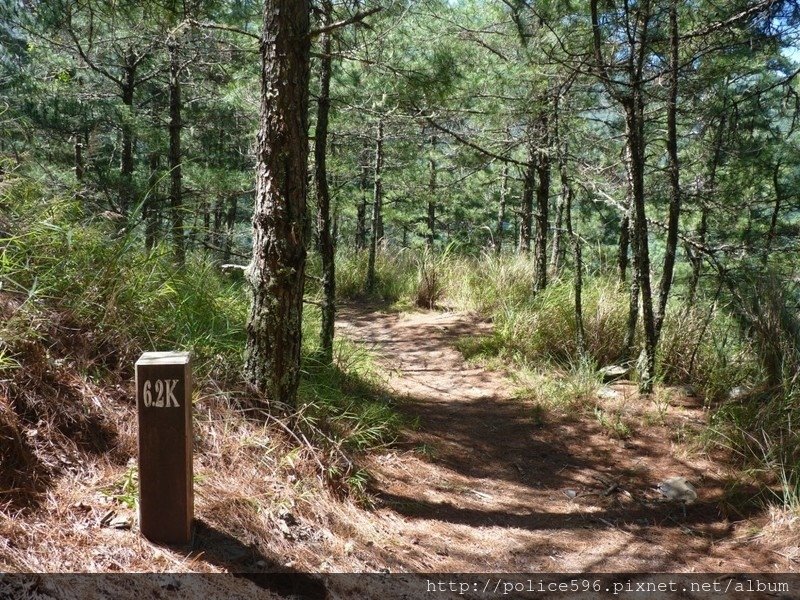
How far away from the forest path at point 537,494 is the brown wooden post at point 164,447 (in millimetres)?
1038

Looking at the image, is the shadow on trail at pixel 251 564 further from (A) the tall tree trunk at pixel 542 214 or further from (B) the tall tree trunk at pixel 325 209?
(A) the tall tree trunk at pixel 542 214

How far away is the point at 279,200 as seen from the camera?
3369 mm

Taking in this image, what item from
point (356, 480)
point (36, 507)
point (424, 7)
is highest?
point (424, 7)

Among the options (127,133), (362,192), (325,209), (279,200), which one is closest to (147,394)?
(279,200)

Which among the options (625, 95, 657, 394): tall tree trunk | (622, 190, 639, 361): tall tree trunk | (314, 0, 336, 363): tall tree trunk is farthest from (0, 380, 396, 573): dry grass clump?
(622, 190, 639, 361): tall tree trunk

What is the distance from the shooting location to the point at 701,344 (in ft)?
18.2

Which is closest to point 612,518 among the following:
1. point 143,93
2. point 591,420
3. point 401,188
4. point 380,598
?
point 591,420

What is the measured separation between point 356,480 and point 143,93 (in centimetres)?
1113

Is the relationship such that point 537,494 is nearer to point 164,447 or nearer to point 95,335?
point 164,447

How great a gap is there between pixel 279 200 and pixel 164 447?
159 centimetres

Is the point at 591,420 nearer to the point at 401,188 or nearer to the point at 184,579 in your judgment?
the point at 184,579

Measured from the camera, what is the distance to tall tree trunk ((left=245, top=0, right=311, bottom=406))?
3348 mm

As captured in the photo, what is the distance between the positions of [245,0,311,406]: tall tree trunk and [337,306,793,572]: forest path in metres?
1.00

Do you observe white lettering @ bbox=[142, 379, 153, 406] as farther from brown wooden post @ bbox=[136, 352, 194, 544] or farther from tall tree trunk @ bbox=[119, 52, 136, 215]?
tall tree trunk @ bbox=[119, 52, 136, 215]
